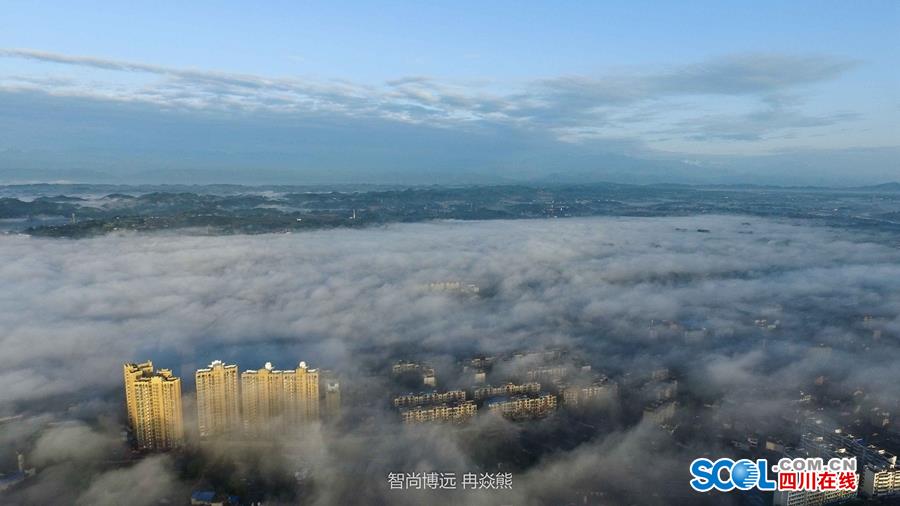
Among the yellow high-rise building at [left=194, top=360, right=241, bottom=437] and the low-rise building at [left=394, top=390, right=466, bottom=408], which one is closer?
the yellow high-rise building at [left=194, top=360, right=241, bottom=437]

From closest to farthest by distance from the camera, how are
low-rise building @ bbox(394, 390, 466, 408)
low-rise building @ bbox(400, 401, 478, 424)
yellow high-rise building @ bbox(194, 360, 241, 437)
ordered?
yellow high-rise building @ bbox(194, 360, 241, 437), low-rise building @ bbox(400, 401, 478, 424), low-rise building @ bbox(394, 390, 466, 408)

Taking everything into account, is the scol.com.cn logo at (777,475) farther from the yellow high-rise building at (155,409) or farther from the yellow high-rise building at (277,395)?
the yellow high-rise building at (155,409)

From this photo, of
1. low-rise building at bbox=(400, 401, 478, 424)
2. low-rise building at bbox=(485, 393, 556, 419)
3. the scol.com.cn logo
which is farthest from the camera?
low-rise building at bbox=(485, 393, 556, 419)

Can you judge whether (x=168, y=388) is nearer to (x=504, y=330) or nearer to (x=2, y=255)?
(x=504, y=330)

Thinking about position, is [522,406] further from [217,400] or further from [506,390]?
[217,400]

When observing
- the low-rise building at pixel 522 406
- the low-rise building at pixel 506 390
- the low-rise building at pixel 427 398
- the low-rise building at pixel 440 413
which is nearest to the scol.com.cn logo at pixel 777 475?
the low-rise building at pixel 522 406

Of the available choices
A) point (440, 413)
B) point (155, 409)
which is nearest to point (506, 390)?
point (440, 413)

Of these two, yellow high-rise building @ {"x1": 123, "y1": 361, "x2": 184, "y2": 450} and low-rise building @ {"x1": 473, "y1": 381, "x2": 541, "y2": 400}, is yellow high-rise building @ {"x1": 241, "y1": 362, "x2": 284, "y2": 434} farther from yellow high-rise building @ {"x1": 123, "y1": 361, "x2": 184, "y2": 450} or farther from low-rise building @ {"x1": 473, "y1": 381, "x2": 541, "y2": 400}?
low-rise building @ {"x1": 473, "y1": 381, "x2": 541, "y2": 400}

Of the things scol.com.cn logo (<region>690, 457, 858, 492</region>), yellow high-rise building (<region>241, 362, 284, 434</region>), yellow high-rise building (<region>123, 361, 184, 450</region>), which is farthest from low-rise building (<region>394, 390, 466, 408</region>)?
scol.com.cn logo (<region>690, 457, 858, 492</region>)
